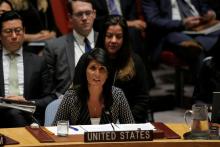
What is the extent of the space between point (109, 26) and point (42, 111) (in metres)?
0.79

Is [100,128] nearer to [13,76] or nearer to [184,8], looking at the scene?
[13,76]

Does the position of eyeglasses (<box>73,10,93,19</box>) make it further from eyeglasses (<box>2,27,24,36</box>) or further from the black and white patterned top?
the black and white patterned top

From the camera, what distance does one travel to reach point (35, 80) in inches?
184

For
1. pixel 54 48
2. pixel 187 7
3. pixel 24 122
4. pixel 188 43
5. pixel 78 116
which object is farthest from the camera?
pixel 187 7

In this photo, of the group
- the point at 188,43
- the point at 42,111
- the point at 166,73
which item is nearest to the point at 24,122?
the point at 42,111

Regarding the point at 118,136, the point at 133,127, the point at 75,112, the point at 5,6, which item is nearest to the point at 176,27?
the point at 5,6

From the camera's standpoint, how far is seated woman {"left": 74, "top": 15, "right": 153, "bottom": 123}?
4.55 meters

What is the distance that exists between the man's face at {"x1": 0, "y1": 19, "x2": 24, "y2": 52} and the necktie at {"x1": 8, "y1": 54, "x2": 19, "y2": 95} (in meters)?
0.10

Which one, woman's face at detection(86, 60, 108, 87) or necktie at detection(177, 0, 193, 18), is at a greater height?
necktie at detection(177, 0, 193, 18)

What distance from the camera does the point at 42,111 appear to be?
452 cm

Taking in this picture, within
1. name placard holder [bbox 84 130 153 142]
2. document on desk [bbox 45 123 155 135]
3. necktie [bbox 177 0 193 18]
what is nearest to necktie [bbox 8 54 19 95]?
document on desk [bbox 45 123 155 135]

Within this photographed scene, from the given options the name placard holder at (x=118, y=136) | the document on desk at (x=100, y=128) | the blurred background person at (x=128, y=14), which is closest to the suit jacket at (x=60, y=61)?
the blurred background person at (x=128, y=14)

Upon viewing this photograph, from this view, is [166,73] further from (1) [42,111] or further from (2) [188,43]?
(1) [42,111]

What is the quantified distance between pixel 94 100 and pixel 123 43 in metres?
0.94
